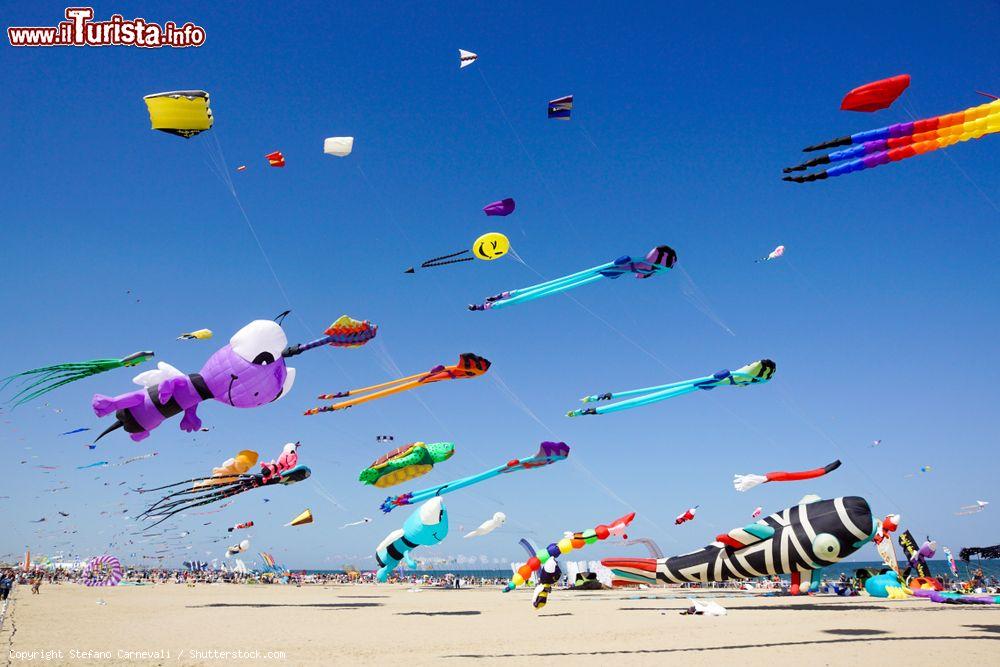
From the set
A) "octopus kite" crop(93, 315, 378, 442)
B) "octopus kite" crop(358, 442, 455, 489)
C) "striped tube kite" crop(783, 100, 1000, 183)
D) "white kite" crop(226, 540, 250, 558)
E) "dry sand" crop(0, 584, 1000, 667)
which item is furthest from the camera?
"white kite" crop(226, 540, 250, 558)

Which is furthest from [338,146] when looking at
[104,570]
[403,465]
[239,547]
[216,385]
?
[104,570]

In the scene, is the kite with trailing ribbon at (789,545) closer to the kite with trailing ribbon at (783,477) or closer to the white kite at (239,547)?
the kite with trailing ribbon at (783,477)

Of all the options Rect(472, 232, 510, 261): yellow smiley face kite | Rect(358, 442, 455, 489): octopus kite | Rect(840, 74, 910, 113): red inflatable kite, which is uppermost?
Rect(472, 232, 510, 261): yellow smiley face kite

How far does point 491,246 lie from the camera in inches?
630

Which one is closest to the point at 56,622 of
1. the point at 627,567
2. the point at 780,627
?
the point at 627,567

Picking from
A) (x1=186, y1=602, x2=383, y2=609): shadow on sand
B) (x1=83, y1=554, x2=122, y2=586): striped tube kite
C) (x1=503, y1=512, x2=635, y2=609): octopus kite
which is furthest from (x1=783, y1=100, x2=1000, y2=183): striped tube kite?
(x1=83, y1=554, x2=122, y2=586): striped tube kite

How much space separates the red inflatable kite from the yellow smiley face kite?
9.05 meters

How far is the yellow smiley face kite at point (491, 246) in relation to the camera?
15.8m

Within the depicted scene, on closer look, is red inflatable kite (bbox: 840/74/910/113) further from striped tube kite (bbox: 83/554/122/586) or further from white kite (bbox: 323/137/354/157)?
striped tube kite (bbox: 83/554/122/586)

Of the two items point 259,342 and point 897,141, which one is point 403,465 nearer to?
point 259,342

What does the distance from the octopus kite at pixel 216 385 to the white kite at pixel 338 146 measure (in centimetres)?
618

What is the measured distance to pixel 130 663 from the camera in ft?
36.2

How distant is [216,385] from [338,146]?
7.64 meters

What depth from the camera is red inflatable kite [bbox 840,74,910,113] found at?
25.8 ft
